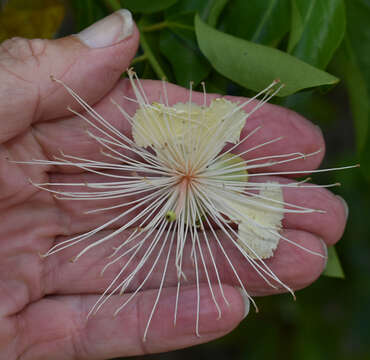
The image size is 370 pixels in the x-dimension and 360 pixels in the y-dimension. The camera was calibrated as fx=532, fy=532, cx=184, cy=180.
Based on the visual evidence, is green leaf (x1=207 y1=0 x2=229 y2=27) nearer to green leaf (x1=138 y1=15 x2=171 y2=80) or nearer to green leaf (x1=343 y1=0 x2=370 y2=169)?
green leaf (x1=138 y1=15 x2=171 y2=80)

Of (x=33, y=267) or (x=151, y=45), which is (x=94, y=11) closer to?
(x=151, y=45)

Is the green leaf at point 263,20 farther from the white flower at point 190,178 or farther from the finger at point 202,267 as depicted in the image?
the finger at point 202,267

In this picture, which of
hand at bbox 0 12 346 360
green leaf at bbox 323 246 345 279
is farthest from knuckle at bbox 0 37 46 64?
green leaf at bbox 323 246 345 279

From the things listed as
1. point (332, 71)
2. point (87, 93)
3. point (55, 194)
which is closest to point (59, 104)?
point (87, 93)

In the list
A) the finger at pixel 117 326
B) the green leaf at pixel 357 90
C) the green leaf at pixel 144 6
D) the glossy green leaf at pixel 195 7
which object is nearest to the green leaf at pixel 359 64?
the green leaf at pixel 357 90

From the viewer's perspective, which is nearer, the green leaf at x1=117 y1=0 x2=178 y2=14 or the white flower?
the white flower
